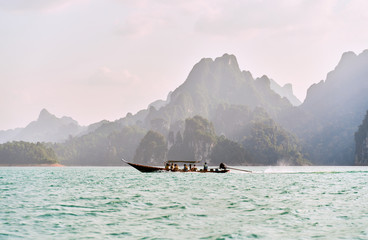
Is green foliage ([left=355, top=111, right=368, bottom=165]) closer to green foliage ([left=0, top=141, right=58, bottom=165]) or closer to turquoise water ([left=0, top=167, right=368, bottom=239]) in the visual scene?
green foliage ([left=0, top=141, right=58, bottom=165])

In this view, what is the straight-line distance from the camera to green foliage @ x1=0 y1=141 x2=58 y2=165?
7510 inches

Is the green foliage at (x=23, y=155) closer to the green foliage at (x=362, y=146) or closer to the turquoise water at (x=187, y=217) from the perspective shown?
the green foliage at (x=362, y=146)

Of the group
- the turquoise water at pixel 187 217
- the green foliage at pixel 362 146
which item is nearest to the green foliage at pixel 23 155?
the green foliage at pixel 362 146

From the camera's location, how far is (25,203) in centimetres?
2433

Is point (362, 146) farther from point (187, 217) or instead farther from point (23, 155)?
point (187, 217)

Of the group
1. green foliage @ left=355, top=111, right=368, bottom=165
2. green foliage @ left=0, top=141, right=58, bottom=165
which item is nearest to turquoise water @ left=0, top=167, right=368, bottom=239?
green foliage @ left=355, top=111, right=368, bottom=165

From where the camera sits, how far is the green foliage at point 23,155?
190750mm

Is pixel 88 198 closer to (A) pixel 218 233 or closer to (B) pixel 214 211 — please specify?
(B) pixel 214 211

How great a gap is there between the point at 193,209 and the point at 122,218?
161 inches

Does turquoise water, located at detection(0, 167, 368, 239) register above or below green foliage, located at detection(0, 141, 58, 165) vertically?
below

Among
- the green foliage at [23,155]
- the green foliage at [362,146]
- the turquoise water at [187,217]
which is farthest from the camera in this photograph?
the green foliage at [23,155]

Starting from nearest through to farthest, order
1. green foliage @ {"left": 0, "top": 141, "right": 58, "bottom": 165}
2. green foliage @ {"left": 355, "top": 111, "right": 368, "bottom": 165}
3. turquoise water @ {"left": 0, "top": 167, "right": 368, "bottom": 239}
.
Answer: turquoise water @ {"left": 0, "top": 167, "right": 368, "bottom": 239}
green foliage @ {"left": 355, "top": 111, "right": 368, "bottom": 165}
green foliage @ {"left": 0, "top": 141, "right": 58, "bottom": 165}

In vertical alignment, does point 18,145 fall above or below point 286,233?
above

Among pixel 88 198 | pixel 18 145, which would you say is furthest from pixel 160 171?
pixel 18 145
